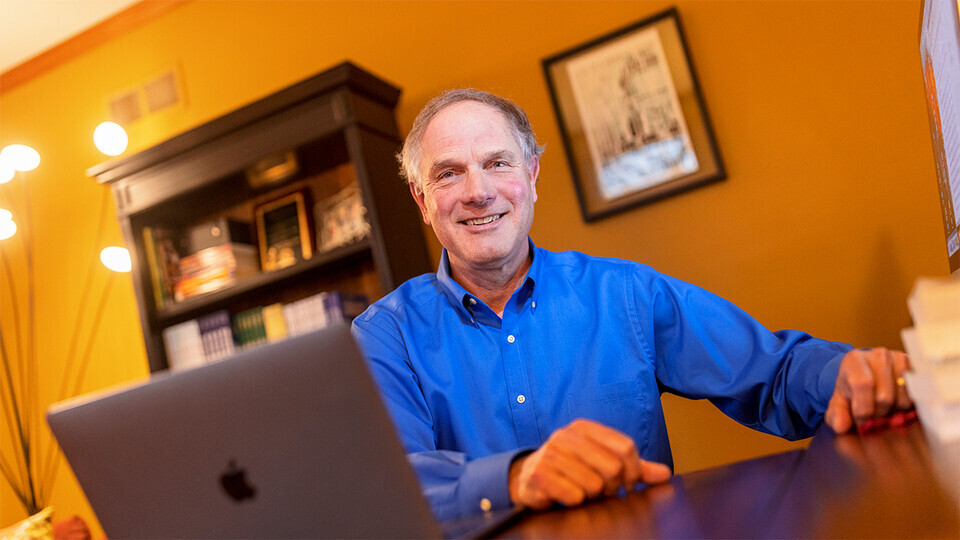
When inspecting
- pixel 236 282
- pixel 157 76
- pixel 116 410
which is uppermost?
pixel 157 76

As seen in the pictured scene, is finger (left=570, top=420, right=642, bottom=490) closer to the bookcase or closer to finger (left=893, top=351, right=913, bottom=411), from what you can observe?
finger (left=893, top=351, right=913, bottom=411)

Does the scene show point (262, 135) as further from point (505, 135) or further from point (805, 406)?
point (805, 406)

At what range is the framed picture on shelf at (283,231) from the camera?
281 cm

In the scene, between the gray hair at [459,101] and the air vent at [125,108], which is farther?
the air vent at [125,108]

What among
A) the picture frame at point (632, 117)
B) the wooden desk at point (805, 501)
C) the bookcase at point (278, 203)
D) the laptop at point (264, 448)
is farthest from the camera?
the bookcase at point (278, 203)

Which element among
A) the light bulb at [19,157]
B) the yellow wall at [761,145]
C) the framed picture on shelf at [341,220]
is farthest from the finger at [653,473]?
the light bulb at [19,157]

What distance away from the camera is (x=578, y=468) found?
846 millimetres

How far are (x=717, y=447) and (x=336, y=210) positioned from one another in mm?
1568

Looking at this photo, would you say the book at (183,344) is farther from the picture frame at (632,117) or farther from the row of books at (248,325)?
the picture frame at (632,117)

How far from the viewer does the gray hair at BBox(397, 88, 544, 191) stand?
1713 millimetres

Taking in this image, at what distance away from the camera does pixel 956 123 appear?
0.87m

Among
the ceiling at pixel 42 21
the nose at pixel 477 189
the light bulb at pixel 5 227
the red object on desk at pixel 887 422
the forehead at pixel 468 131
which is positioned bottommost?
Result: the red object on desk at pixel 887 422

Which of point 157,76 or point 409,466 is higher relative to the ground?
point 157,76

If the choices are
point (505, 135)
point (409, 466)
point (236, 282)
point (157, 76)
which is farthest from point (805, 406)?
point (157, 76)
